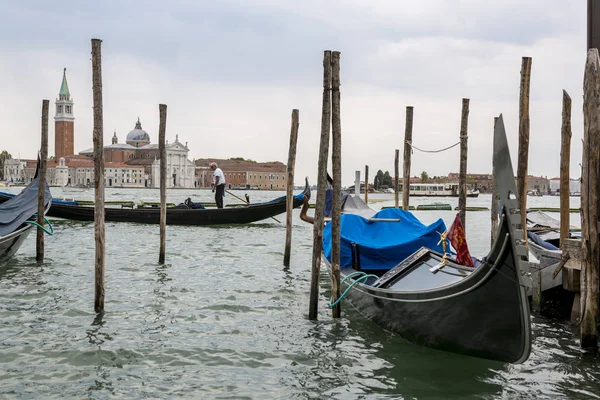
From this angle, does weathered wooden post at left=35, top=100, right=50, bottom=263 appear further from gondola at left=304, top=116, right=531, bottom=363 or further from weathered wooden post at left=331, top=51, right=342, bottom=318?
gondola at left=304, top=116, right=531, bottom=363

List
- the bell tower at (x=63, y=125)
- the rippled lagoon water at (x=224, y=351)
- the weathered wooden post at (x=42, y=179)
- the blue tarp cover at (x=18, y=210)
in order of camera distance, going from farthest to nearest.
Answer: the bell tower at (x=63, y=125), the blue tarp cover at (x=18, y=210), the weathered wooden post at (x=42, y=179), the rippled lagoon water at (x=224, y=351)

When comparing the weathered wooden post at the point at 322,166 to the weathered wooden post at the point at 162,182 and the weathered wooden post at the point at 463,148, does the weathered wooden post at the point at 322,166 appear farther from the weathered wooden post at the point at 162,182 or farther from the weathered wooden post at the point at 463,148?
the weathered wooden post at the point at 162,182

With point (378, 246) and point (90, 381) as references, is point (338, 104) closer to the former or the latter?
point (378, 246)

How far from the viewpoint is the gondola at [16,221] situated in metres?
7.12

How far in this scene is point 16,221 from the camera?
7.44 meters

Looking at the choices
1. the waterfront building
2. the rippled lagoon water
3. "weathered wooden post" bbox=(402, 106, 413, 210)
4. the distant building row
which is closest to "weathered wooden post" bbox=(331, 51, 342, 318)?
the rippled lagoon water

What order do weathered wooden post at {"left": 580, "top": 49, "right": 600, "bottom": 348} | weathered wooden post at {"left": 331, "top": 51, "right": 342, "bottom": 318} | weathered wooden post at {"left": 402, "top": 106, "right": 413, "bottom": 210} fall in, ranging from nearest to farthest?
weathered wooden post at {"left": 580, "top": 49, "right": 600, "bottom": 348} → weathered wooden post at {"left": 331, "top": 51, "right": 342, "bottom": 318} → weathered wooden post at {"left": 402, "top": 106, "right": 413, "bottom": 210}

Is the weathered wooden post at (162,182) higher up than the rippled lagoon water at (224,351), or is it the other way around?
the weathered wooden post at (162,182)

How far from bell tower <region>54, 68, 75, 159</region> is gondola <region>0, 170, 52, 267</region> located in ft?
228

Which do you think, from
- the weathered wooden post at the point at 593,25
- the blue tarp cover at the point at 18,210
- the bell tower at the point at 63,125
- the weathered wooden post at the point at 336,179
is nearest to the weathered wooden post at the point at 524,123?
the weathered wooden post at the point at 593,25

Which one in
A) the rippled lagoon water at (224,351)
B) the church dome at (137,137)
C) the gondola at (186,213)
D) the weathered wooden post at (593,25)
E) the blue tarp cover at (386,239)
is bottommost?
the rippled lagoon water at (224,351)

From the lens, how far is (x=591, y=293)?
382 centimetres

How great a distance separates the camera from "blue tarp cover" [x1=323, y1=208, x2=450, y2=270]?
530 cm

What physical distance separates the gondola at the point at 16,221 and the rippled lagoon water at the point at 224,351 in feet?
1.30
